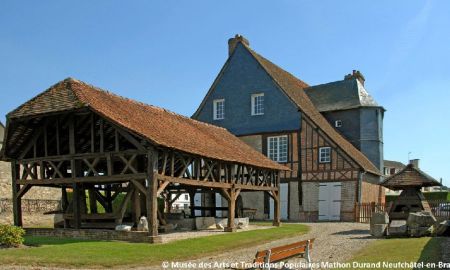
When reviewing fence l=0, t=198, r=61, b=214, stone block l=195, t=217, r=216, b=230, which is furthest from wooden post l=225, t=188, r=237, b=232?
fence l=0, t=198, r=61, b=214

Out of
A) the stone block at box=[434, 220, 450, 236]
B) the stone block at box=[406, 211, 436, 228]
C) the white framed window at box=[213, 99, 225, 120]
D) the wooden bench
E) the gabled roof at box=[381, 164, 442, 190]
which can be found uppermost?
the white framed window at box=[213, 99, 225, 120]

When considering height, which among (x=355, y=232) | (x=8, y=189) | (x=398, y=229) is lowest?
(x=355, y=232)

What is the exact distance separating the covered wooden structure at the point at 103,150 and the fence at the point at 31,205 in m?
7.82

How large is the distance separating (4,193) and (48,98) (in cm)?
1535

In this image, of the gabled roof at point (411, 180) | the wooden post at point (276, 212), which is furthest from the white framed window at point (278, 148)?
the gabled roof at point (411, 180)

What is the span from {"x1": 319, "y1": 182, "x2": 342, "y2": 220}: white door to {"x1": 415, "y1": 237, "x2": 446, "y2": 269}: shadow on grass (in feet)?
40.7

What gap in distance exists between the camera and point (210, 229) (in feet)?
67.2

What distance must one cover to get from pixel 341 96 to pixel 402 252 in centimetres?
2285

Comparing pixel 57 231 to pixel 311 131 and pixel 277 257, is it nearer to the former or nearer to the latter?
pixel 277 257

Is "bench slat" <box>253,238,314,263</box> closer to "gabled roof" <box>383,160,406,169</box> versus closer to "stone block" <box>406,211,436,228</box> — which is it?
"stone block" <box>406,211,436,228</box>

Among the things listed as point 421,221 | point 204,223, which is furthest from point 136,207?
point 421,221

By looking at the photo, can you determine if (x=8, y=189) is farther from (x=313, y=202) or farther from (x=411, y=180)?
(x=411, y=180)

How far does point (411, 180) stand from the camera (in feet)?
63.6

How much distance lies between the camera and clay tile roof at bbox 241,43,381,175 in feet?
95.8
